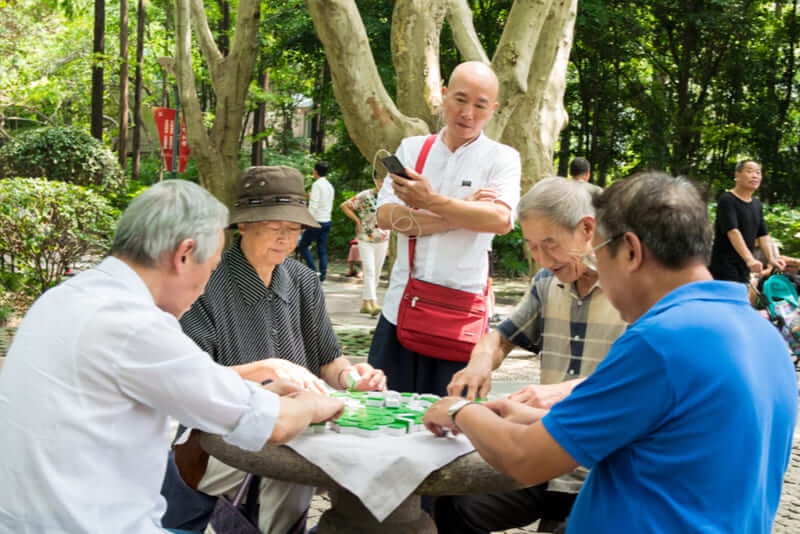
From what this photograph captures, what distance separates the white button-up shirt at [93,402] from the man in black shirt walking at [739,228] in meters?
7.19

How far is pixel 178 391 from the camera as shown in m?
1.85

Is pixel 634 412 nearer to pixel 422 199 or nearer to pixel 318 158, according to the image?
pixel 422 199

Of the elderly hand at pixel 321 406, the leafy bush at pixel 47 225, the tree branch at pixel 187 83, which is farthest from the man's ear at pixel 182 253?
the tree branch at pixel 187 83

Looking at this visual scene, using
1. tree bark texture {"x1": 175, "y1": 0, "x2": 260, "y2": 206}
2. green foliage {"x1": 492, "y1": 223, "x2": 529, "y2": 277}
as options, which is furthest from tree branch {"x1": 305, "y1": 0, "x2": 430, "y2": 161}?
green foliage {"x1": 492, "y1": 223, "x2": 529, "y2": 277}

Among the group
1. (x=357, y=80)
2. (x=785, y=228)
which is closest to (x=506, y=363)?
(x=357, y=80)

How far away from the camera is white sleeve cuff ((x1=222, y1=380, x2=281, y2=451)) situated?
1955 millimetres

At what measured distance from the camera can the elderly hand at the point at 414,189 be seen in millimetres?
3441

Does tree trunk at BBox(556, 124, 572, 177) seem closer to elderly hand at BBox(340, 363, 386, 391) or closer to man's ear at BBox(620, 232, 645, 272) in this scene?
elderly hand at BBox(340, 363, 386, 391)

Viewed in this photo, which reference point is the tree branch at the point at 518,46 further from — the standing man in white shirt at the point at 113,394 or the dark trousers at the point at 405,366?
the standing man in white shirt at the point at 113,394

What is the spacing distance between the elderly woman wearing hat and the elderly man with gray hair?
20.2 inches

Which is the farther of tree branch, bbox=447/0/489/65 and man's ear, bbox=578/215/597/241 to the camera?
tree branch, bbox=447/0/489/65

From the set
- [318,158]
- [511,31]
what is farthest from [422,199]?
[318,158]

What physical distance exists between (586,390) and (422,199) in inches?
72.8

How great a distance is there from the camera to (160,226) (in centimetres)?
196
